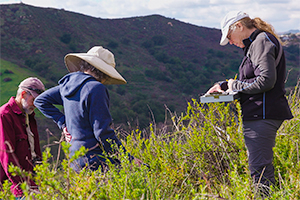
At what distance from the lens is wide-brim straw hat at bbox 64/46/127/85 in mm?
2143

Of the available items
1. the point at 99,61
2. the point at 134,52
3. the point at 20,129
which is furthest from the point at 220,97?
the point at 134,52

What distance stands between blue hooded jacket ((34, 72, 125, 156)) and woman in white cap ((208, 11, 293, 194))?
101cm

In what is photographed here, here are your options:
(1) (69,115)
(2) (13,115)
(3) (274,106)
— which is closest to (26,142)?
(2) (13,115)

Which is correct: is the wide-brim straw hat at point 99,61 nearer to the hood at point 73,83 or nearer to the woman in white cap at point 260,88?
the hood at point 73,83

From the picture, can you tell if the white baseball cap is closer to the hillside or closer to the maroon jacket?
the maroon jacket

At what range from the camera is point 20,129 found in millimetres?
2668

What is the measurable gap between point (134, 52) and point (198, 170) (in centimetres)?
6433

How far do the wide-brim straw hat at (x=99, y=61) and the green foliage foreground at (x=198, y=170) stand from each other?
1.86ft

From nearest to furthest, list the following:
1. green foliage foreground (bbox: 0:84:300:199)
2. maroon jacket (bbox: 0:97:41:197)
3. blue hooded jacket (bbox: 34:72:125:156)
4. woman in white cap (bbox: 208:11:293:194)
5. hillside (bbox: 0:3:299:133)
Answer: green foliage foreground (bbox: 0:84:300:199) < blue hooded jacket (bbox: 34:72:125:156) < woman in white cap (bbox: 208:11:293:194) < maroon jacket (bbox: 0:97:41:197) < hillside (bbox: 0:3:299:133)

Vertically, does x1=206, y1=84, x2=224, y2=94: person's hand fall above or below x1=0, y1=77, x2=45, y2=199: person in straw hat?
above

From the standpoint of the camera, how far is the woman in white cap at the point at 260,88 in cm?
202

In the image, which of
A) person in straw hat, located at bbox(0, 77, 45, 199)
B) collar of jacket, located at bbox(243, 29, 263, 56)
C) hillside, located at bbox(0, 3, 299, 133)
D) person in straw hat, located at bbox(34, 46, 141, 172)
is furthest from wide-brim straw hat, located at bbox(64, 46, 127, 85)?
hillside, located at bbox(0, 3, 299, 133)

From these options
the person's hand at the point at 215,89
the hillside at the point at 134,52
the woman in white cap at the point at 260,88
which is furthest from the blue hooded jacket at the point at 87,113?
the hillside at the point at 134,52

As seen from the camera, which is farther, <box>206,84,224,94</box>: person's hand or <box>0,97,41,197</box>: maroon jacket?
<box>0,97,41,197</box>: maroon jacket
